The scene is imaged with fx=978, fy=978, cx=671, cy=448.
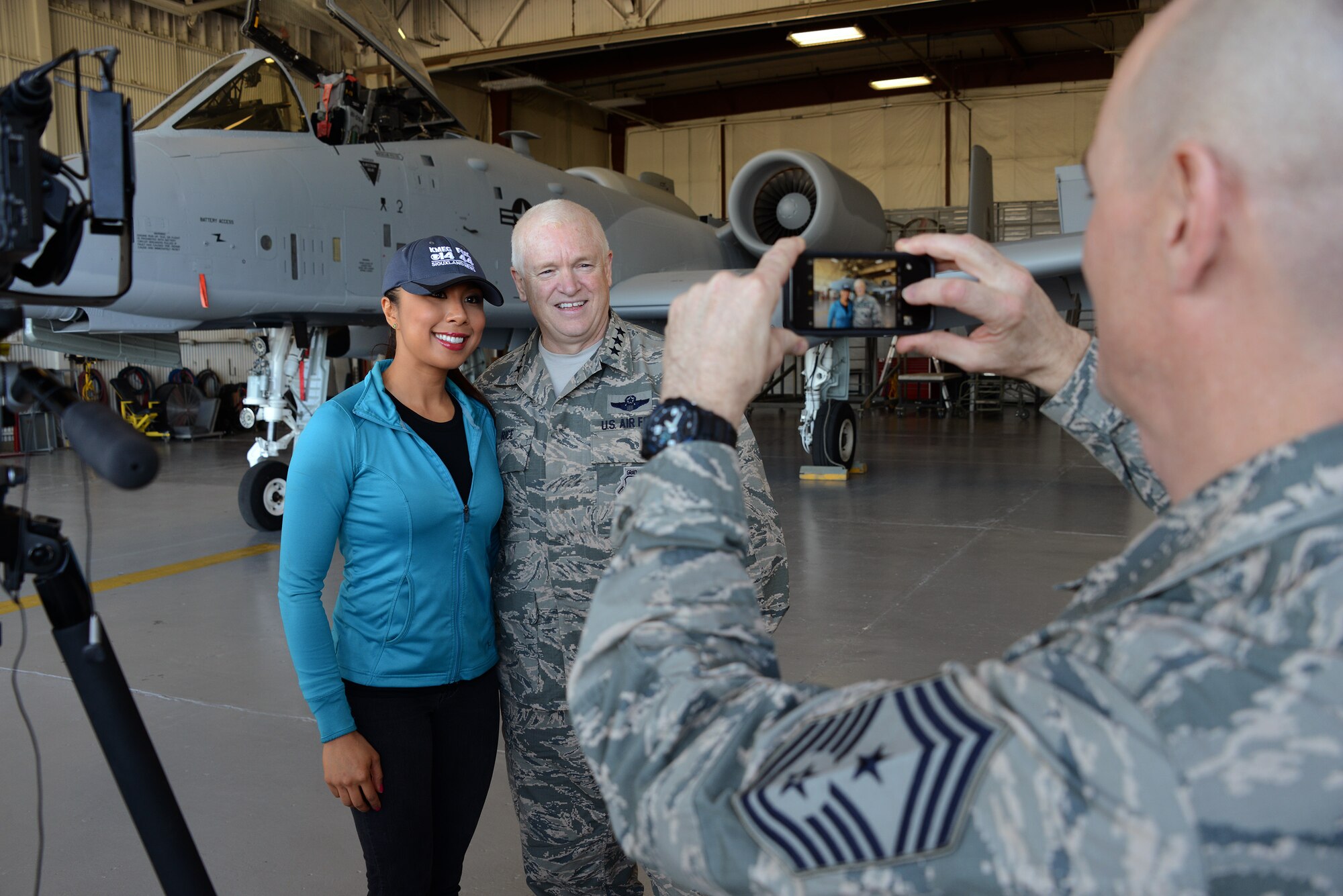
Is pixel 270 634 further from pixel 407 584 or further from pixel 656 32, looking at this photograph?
pixel 656 32

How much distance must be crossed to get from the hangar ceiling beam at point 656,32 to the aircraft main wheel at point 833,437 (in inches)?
270

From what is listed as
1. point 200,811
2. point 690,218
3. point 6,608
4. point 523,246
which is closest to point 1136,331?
point 523,246

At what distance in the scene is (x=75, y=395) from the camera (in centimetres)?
101

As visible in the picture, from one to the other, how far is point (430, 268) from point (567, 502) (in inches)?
21.3

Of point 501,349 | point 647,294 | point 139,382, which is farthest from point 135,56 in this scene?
point 647,294

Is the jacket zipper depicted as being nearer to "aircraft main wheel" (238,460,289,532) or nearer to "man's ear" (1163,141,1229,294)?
"man's ear" (1163,141,1229,294)

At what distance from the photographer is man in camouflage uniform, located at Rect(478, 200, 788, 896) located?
1969 mm

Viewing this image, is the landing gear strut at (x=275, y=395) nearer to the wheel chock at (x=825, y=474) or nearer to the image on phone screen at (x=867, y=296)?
the wheel chock at (x=825, y=474)

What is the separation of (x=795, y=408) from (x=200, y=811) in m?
18.1

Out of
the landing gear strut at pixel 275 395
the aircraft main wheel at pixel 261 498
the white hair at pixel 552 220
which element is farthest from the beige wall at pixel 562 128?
the white hair at pixel 552 220

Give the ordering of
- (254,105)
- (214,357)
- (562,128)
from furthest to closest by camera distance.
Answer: (562,128) → (214,357) → (254,105)

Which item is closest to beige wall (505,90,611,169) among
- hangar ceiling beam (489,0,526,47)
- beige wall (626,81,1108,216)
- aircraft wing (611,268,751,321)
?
beige wall (626,81,1108,216)

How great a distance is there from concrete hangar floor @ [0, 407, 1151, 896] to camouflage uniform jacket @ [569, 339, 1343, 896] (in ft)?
3.16

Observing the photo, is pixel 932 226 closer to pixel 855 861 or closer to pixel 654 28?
pixel 654 28
